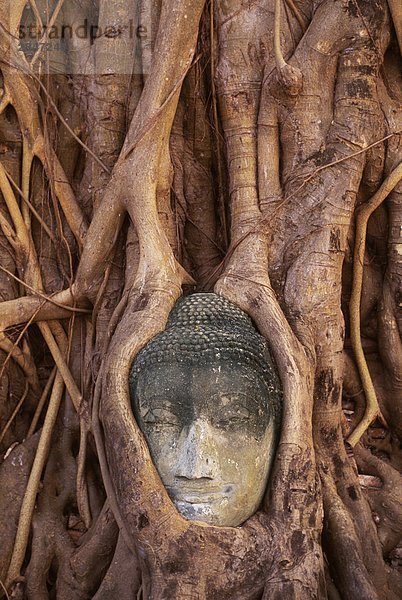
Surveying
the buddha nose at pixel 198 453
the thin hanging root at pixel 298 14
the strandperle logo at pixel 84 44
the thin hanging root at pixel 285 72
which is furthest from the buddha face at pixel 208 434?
the thin hanging root at pixel 298 14

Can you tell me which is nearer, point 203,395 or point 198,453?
point 198,453

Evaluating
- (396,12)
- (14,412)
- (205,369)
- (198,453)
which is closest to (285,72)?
(396,12)

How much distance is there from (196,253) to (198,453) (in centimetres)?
126

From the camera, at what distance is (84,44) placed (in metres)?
3.61

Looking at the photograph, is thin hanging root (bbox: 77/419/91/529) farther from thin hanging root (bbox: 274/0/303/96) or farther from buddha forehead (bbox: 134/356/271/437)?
thin hanging root (bbox: 274/0/303/96)

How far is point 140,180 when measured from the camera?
3057mm

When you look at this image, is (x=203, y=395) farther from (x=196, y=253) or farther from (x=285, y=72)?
(x=285, y=72)

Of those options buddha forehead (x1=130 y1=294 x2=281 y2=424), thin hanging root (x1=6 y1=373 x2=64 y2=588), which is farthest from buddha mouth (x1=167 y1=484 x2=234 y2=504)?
thin hanging root (x1=6 y1=373 x2=64 y2=588)

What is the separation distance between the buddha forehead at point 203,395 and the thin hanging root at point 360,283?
938 millimetres

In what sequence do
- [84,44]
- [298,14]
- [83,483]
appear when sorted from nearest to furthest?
1. [83,483]
2. [298,14]
3. [84,44]

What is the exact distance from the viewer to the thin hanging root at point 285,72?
3.05 meters

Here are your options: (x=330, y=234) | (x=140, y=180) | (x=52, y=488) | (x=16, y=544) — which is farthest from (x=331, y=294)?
(x=16, y=544)

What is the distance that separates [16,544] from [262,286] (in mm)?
1429

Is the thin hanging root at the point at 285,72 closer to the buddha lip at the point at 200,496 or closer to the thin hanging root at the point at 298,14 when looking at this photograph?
the thin hanging root at the point at 298,14
